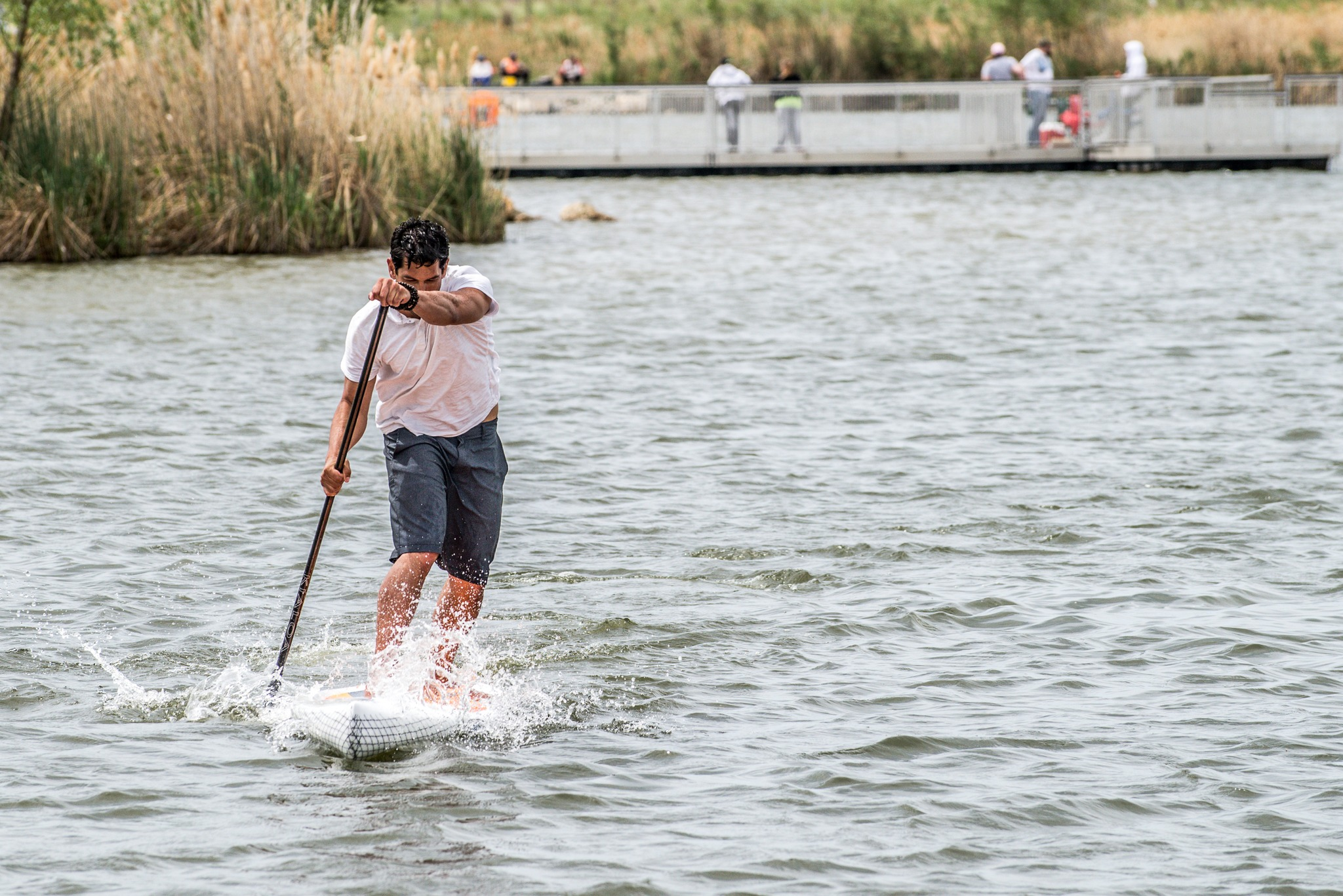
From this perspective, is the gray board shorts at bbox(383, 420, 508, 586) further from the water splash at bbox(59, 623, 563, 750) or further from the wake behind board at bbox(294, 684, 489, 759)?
the wake behind board at bbox(294, 684, 489, 759)

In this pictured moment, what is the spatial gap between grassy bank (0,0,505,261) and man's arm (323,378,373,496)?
46.0 ft

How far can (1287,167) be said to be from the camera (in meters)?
35.0

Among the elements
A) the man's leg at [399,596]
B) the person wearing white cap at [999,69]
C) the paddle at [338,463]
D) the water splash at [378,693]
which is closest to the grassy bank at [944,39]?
the person wearing white cap at [999,69]

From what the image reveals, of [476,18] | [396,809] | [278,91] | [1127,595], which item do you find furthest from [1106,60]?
[396,809]

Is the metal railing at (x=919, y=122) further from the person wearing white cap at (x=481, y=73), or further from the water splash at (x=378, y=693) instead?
the water splash at (x=378, y=693)

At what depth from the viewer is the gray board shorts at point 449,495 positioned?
620 centimetres

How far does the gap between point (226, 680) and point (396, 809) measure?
1457 mm

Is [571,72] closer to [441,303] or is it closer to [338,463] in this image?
[338,463]

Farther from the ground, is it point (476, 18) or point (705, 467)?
point (476, 18)

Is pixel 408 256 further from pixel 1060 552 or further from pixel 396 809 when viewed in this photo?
pixel 1060 552

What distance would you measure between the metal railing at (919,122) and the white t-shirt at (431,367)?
29212mm

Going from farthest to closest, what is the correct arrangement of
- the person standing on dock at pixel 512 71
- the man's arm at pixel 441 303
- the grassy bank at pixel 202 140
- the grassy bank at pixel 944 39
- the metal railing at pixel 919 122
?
the grassy bank at pixel 944 39 < the person standing on dock at pixel 512 71 < the metal railing at pixel 919 122 < the grassy bank at pixel 202 140 < the man's arm at pixel 441 303

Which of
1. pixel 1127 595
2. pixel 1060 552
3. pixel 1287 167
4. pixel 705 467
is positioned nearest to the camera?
pixel 1127 595

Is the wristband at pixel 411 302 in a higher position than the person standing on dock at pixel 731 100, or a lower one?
lower
